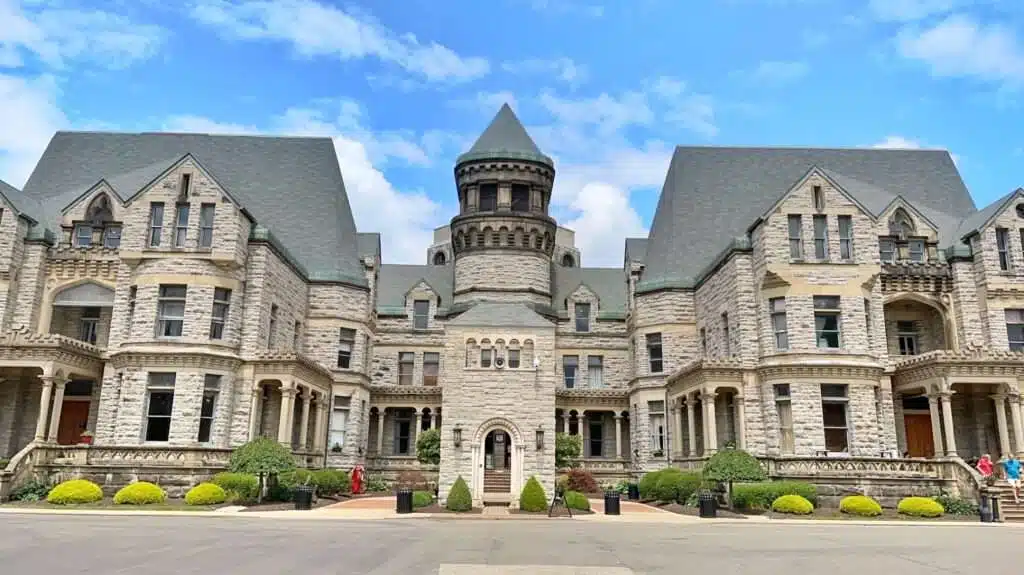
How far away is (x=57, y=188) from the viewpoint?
39969 mm

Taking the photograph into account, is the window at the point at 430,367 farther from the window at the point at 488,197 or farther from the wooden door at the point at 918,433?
the wooden door at the point at 918,433

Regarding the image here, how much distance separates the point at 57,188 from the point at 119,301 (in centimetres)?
1256

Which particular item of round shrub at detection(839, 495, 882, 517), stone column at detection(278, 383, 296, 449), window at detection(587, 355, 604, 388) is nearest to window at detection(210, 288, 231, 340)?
stone column at detection(278, 383, 296, 449)

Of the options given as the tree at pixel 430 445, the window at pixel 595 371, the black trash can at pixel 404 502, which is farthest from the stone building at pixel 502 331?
the tree at pixel 430 445

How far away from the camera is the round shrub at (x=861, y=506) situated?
86.2ft

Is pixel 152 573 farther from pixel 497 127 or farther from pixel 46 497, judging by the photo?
pixel 497 127

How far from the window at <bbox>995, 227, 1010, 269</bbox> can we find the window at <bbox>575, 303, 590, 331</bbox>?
22989 mm

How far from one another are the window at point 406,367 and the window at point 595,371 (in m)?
11.4

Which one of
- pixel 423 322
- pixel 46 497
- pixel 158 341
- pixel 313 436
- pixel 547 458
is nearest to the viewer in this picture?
pixel 46 497

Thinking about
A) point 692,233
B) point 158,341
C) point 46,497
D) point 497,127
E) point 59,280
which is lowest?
point 46,497

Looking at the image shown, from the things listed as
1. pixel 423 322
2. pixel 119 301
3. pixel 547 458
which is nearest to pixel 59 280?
pixel 119 301

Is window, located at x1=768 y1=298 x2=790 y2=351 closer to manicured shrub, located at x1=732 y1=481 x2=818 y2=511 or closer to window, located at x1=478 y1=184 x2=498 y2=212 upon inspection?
manicured shrub, located at x1=732 y1=481 x2=818 y2=511

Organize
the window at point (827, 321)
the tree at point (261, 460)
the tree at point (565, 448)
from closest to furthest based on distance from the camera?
the tree at point (261, 460) < the window at point (827, 321) < the tree at point (565, 448)

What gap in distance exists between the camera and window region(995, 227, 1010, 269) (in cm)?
3350
